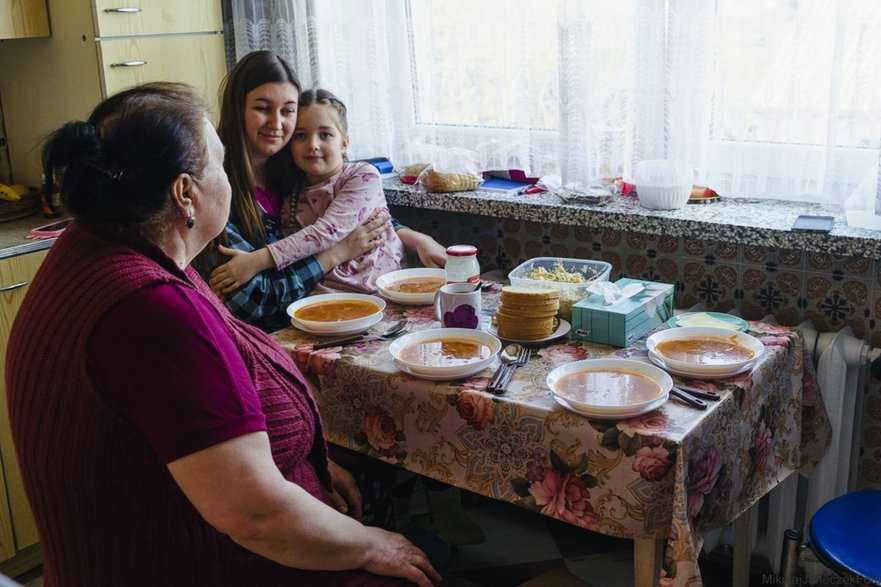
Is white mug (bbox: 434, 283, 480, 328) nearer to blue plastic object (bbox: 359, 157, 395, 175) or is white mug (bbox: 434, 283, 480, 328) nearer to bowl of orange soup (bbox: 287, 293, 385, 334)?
bowl of orange soup (bbox: 287, 293, 385, 334)

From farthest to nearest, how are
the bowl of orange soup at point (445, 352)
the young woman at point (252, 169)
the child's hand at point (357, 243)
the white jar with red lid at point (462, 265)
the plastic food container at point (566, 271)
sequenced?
the child's hand at point (357, 243), the young woman at point (252, 169), the white jar with red lid at point (462, 265), the plastic food container at point (566, 271), the bowl of orange soup at point (445, 352)

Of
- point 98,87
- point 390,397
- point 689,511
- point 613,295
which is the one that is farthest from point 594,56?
point 98,87

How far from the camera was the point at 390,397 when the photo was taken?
172 cm

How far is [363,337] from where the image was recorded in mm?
1938

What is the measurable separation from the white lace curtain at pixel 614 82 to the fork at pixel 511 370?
2.55 ft

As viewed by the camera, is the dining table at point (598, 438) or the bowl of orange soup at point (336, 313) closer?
the dining table at point (598, 438)

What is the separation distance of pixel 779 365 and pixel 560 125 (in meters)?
0.92

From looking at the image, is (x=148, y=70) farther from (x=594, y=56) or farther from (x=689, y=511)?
(x=689, y=511)

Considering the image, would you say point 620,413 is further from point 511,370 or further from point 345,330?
point 345,330

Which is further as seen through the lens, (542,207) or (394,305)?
(542,207)

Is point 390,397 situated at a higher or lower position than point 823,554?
higher

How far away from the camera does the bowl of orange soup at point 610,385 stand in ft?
4.86

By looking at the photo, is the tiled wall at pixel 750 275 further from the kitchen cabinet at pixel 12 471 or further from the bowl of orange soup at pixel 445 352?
the kitchen cabinet at pixel 12 471

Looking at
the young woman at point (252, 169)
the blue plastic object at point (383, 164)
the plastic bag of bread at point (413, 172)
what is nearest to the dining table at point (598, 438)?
the young woman at point (252, 169)
